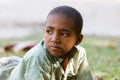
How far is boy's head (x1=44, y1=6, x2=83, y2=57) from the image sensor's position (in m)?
4.45

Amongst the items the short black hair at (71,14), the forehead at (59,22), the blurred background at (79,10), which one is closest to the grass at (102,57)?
the blurred background at (79,10)

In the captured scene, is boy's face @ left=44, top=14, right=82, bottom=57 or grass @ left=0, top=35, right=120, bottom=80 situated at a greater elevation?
boy's face @ left=44, top=14, right=82, bottom=57

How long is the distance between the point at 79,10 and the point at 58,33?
468 inches

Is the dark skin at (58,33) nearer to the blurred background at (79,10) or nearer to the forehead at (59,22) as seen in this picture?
the forehead at (59,22)

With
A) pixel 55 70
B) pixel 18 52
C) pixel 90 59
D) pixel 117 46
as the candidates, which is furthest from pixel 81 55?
pixel 117 46

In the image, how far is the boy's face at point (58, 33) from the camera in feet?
14.6

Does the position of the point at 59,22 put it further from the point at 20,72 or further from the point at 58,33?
the point at 20,72

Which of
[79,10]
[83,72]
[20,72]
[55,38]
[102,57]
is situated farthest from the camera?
[79,10]

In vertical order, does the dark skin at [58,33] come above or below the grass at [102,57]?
above

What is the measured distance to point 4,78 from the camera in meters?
5.04

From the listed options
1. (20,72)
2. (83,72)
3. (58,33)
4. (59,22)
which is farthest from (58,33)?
(83,72)

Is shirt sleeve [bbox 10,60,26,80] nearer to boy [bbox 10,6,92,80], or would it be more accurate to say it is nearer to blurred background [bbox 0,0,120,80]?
boy [bbox 10,6,92,80]

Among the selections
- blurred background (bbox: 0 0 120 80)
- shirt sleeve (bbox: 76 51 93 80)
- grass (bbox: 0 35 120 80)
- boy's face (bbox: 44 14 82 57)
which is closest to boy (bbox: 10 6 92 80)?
boy's face (bbox: 44 14 82 57)

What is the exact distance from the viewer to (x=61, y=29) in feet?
14.6
